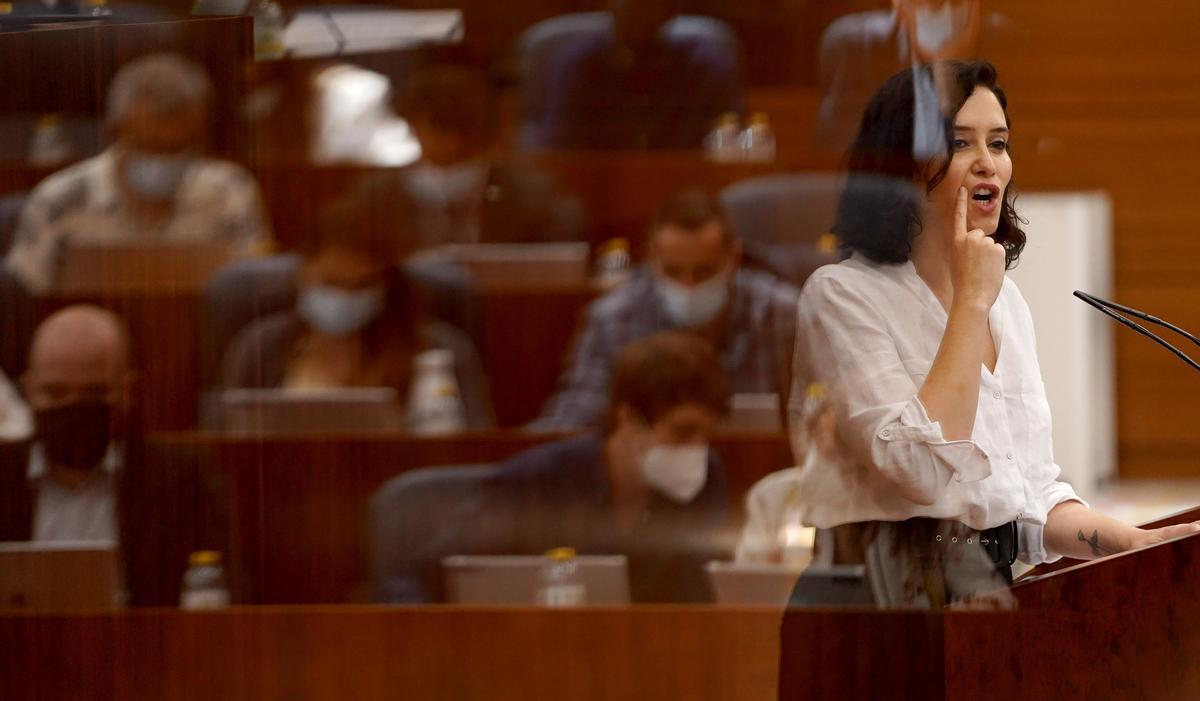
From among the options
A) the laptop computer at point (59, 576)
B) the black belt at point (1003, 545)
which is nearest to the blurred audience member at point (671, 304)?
the black belt at point (1003, 545)

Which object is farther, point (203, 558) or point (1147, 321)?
point (203, 558)

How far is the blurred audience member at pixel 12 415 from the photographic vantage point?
1.06 meters

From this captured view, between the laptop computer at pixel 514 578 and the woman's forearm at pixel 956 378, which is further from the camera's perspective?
the laptop computer at pixel 514 578

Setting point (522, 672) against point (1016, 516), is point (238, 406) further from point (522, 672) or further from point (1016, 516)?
point (1016, 516)

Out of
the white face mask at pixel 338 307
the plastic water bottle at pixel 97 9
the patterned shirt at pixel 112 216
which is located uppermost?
the plastic water bottle at pixel 97 9

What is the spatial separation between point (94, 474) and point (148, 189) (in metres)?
0.21

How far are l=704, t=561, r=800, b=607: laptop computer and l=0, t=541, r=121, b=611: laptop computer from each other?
0.43 meters

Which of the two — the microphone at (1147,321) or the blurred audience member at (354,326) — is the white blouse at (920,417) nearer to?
the microphone at (1147,321)

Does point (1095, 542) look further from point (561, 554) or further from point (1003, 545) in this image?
point (561, 554)

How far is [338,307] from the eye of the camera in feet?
Result: 3.46

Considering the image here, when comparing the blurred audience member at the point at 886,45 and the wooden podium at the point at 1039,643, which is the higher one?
the blurred audience member at the point at 886,45

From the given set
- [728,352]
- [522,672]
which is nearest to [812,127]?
[728,352]

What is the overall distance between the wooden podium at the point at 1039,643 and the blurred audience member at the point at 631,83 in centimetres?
36

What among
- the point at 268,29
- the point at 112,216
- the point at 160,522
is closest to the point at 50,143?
the point at 112,216
